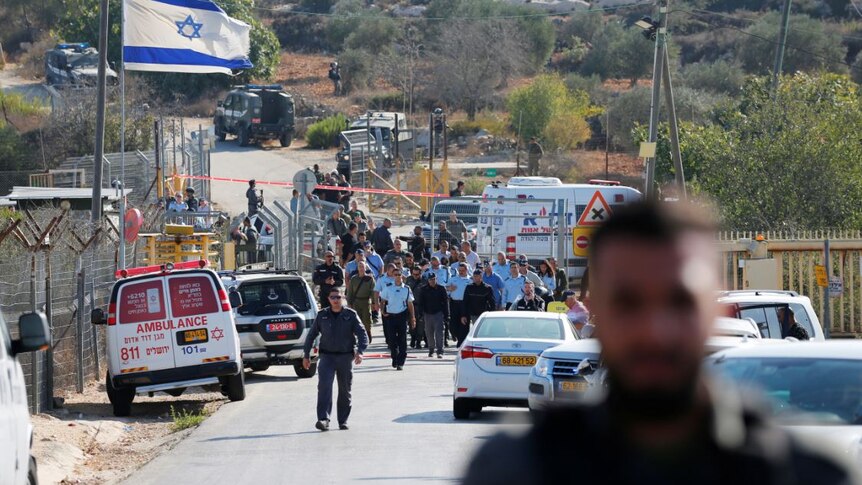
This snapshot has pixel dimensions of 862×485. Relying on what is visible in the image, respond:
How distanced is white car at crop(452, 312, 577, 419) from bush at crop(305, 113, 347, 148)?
1691 inches

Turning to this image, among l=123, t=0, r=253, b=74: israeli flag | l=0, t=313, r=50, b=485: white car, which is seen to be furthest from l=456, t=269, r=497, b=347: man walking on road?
l=0, t=313, r=50, b=485: white car

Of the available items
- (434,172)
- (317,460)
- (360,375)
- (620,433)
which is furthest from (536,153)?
(620,433)

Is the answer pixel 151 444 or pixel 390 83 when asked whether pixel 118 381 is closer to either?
pixel 151 444

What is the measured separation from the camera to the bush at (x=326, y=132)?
59.0 m

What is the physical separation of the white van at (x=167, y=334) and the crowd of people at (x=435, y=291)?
15.3ft

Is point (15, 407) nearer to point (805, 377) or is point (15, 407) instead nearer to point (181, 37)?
point (805, 377)

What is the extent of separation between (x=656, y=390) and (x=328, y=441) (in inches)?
489

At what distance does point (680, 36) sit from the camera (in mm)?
84250

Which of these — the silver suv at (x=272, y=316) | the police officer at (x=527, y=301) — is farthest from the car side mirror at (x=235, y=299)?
the police officer at (x=527, y=301)

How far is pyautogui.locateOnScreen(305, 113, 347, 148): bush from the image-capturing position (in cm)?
5903

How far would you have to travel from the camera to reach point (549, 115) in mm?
57625

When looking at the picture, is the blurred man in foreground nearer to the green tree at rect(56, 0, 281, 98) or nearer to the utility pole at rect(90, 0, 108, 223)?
the utility pole at rect(90, 0, 108, 223)

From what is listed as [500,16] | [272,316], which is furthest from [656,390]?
[500,16]

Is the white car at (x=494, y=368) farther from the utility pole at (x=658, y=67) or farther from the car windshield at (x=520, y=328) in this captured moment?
the utility pole at (x=658, y=67)
